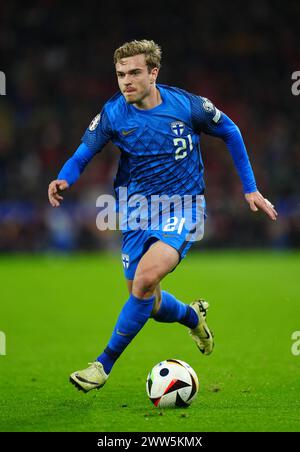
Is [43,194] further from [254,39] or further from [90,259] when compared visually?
[254,39]

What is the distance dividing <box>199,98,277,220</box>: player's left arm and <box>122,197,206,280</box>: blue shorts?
40cm

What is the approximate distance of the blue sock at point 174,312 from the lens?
6359mm

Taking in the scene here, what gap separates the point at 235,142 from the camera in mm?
6172

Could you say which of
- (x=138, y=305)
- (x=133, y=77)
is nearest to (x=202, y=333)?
(x=138, y=305)

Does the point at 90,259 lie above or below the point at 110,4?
below

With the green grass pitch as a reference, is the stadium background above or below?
above

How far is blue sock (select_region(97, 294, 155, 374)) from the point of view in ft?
18.7

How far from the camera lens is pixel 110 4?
23.4 m

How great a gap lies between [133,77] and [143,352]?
3042mm

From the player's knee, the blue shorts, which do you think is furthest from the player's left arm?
the player's knee

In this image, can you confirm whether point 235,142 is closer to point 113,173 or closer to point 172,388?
point 172,388

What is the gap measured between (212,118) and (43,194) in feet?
48.1

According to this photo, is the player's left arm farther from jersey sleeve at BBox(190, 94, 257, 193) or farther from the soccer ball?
the soccer ball
